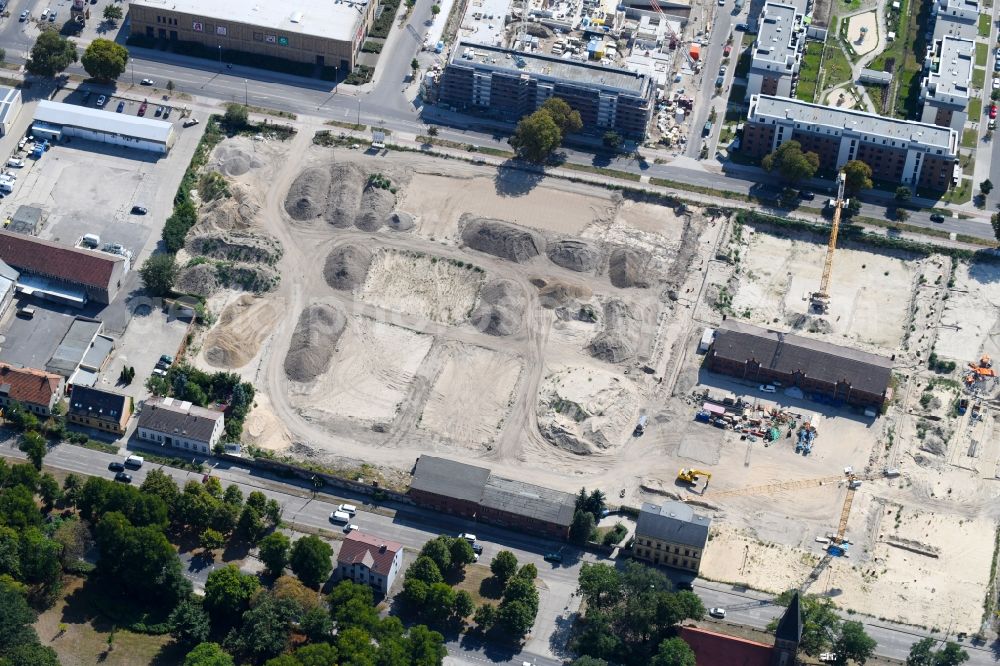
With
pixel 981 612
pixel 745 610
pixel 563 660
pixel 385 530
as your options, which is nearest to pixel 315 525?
pixel 385 530

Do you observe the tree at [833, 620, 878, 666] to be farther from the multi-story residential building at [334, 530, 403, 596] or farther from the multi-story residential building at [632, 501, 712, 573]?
the multi-story residential building at [334, 530, 403, 596]

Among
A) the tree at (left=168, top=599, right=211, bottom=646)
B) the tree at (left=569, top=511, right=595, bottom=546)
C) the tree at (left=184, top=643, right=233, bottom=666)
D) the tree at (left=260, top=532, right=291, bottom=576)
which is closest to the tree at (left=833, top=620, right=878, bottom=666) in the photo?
the tree at (left=569, top=511, right=595, bottom=546)

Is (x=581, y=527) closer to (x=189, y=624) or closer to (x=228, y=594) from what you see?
(x=228, y=594)

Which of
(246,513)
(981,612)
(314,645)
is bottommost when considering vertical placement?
(314,645)

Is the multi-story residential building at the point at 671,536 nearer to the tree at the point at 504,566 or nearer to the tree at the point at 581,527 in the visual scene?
the tree at the point at 581,527

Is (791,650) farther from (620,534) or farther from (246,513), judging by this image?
(246,513)

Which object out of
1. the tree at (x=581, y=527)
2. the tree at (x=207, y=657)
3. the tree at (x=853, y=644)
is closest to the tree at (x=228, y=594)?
the tree at (x=207, y=657)

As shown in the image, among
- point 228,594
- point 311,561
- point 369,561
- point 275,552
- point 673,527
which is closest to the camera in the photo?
point 228,594

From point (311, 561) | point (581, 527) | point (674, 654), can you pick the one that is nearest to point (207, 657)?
point (311, 561)
